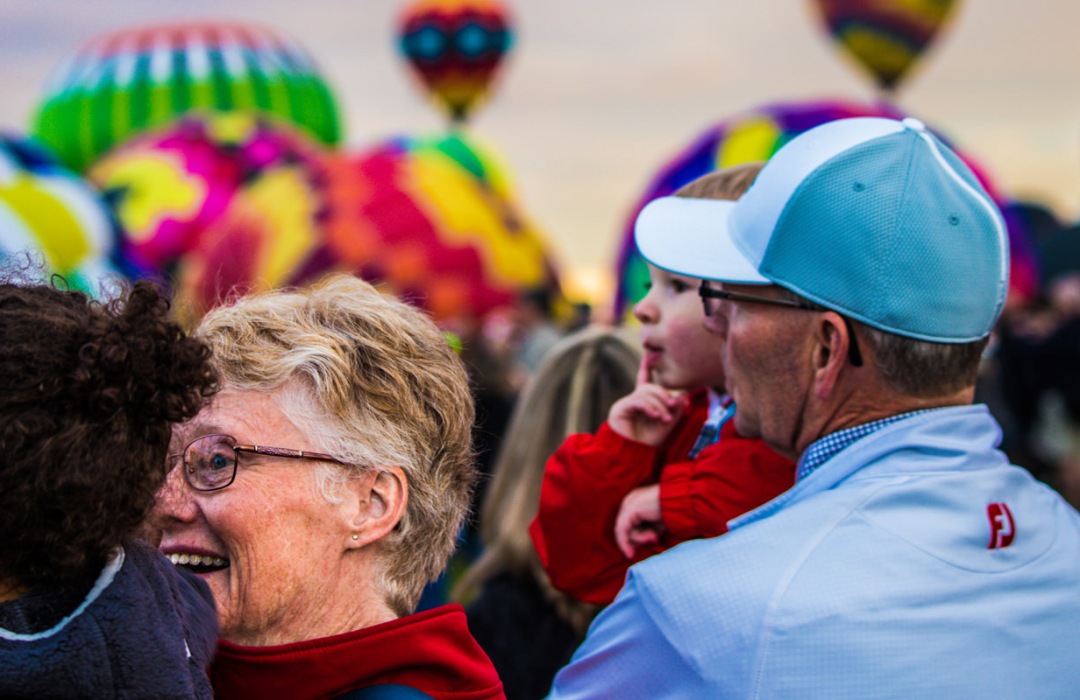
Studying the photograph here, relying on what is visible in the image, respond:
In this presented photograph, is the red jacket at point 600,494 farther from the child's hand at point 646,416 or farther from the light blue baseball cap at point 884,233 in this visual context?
the light blue baseball cap at point 884,233

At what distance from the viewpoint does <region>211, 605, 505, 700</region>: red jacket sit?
150 centimetres

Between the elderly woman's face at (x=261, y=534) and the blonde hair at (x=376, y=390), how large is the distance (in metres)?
0.04

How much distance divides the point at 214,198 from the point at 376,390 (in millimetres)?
10994

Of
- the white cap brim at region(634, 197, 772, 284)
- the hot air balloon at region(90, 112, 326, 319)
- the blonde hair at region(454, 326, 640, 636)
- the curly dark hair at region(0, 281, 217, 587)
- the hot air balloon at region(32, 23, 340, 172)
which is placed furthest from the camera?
the hot air balloon at region(32, 23, 340, 172)

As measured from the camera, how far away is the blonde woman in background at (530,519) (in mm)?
2623

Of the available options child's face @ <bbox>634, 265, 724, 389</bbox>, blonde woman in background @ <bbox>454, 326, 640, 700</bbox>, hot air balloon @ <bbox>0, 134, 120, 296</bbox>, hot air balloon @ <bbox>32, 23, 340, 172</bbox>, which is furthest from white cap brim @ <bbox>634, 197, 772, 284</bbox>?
hot air balloon @ <bbox>32, 23, 340, 172</bbox>

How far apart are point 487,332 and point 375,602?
859 centimetres

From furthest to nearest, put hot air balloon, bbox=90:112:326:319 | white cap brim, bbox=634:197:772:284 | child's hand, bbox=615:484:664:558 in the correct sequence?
hot air balloon, bbox=90:112:326:319, child's hand, bbox=615:484:664:558, white cap brim, bbox=634:197:772:284

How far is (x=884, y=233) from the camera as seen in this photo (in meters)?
1.68

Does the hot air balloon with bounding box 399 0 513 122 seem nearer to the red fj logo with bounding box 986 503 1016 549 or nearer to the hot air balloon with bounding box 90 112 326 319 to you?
the hot air balloon with bounding box 90 112 326 319

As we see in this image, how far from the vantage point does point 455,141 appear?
53.9ft

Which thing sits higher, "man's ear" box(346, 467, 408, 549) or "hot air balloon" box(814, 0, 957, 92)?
"man's ear" box(346, 467, 408, 549)

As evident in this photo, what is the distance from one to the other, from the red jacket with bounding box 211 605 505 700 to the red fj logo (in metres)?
0.76

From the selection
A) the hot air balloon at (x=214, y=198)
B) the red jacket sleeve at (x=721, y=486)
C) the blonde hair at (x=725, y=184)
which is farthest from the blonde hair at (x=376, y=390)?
the hot air balloon at (x=214, y=198)
